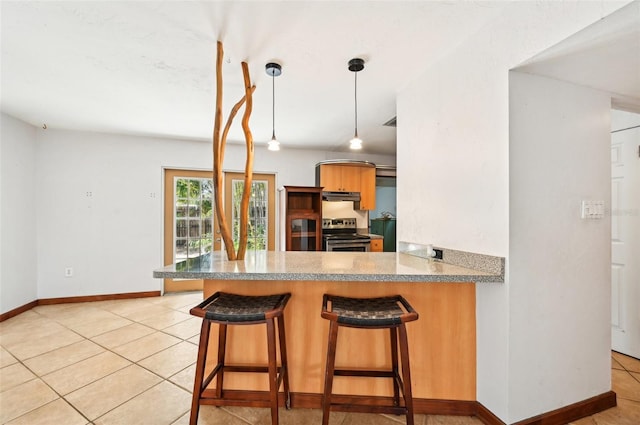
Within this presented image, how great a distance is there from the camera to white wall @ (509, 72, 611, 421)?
154 centimetres

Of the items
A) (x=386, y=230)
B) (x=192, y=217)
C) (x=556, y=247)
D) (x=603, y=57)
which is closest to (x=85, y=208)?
(x=192, y=217)

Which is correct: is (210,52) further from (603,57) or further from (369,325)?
(603,57)

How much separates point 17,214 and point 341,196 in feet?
14.0

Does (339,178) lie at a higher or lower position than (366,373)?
higher

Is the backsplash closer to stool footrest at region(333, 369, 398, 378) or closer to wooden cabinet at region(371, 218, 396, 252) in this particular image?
wooden cabinet at region(371, 218, 396, 252)

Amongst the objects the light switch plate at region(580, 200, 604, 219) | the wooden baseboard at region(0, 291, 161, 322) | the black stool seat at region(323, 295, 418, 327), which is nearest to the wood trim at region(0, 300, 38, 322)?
the wooden baseboard at region(0, 291, 161, 322)

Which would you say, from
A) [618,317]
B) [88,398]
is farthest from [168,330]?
[618,317]

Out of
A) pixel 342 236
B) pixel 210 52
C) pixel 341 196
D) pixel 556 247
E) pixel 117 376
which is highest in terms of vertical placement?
pixel 210 52

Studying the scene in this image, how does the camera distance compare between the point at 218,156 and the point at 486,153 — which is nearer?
the point at 486,153

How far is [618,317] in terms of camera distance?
2453 mm

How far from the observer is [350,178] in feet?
14.9

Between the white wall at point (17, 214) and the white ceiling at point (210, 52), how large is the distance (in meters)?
0.38

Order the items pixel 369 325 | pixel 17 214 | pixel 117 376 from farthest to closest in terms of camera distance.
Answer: pixel 17 214 < pixel 117 376 < pixel 369 325

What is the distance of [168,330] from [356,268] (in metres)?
2.53
